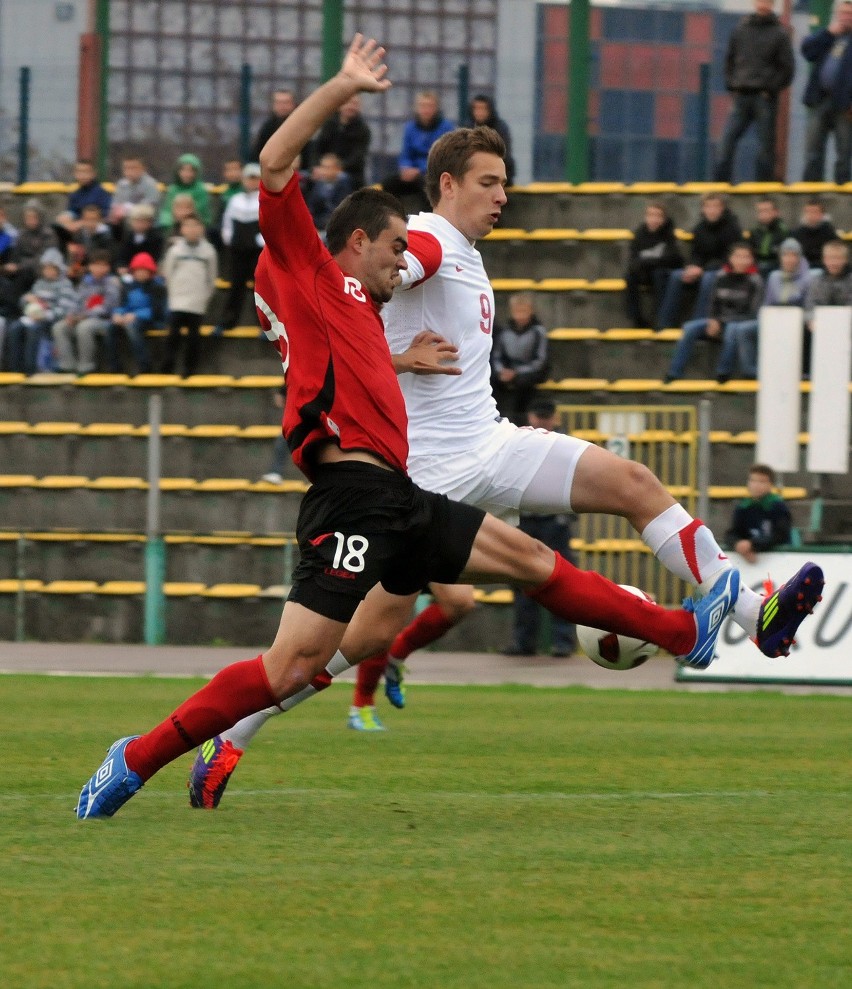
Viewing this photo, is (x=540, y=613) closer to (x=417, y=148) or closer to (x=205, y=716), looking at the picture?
(x=417, y=148)

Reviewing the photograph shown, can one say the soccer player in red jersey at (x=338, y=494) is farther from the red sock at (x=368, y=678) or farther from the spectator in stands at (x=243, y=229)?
the spectator in stands at (x=243, y=229)

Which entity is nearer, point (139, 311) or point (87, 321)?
point (139, 311)

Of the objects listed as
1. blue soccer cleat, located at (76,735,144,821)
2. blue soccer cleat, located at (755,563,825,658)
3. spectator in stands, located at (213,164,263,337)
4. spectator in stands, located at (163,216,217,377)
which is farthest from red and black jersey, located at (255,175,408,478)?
spectator in stands, located at (163,216,217,377)

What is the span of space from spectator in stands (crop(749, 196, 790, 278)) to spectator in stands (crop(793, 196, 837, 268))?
0.52ft

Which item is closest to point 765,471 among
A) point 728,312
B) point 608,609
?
point 728,312

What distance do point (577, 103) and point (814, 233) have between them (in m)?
4.53

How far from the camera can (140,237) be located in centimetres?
2009

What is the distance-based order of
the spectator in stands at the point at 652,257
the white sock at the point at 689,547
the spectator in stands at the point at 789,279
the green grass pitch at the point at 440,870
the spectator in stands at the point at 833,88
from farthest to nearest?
the spectator in stands at the point at 833,88
the spectator in stands at the point at 652,257
the spectator in stands at the point at 789,279
the white sock at the point at 689,547
the green grass pitch at the point at 440,870

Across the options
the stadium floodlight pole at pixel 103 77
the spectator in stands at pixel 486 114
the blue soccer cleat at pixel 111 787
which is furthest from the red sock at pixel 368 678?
the stadium floodlight pole at pixel 103 77

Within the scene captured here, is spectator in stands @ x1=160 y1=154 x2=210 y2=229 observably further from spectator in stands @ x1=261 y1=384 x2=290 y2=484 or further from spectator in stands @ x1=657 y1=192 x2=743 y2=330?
spectator in stands @ x1=657 y1=192 x2=743 y2=330

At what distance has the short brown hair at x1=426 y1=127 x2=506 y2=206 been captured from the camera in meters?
7.51

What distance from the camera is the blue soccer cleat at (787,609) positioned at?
658 cm

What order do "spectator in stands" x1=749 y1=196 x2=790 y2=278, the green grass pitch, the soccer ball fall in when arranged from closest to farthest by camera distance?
the green grass pitch < the soccer ball < "spectator in stands" x1=749 y1=196 x2=790 y2=278

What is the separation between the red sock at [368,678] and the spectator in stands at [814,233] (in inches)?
357
